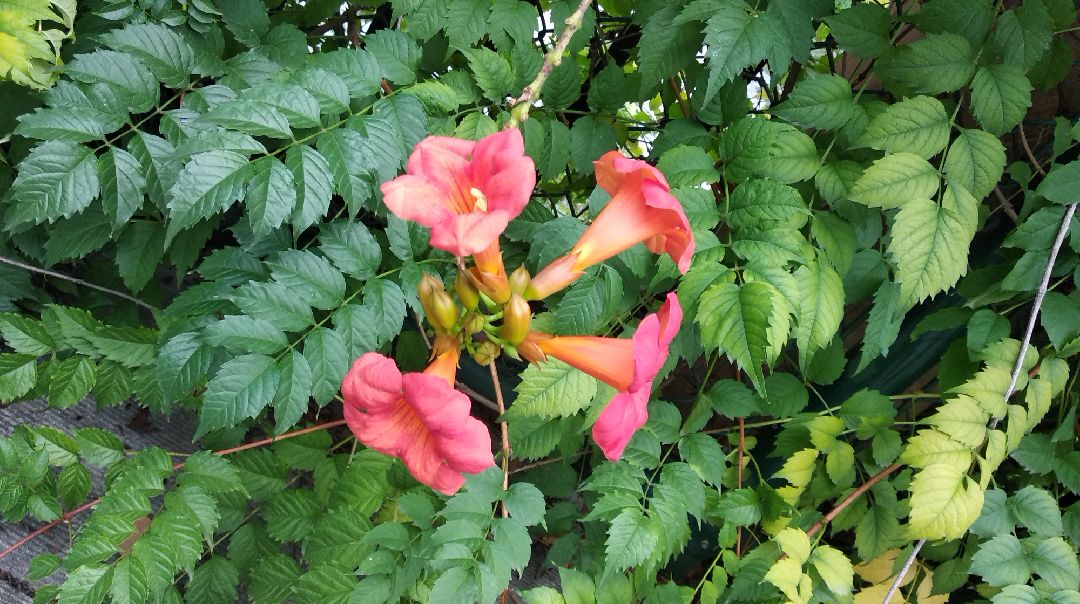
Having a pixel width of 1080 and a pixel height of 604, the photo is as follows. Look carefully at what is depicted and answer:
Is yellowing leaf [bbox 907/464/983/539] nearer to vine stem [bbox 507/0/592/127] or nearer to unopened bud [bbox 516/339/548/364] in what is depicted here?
unopened bud [bbox 516/339/548/364]

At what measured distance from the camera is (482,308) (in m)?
1.09

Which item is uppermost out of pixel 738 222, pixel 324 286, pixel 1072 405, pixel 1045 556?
pixel 738 222

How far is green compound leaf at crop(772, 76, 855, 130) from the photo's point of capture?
163cm

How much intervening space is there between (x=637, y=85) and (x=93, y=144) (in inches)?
51.2

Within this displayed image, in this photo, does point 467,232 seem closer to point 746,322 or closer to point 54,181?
point 746,322

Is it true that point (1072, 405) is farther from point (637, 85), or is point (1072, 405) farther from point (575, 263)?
point (575, 263)

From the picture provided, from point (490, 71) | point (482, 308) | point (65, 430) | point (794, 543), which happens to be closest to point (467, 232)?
point (482, 308)

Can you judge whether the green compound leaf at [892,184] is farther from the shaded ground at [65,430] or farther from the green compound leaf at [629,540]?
the shaded ground at [65,430]

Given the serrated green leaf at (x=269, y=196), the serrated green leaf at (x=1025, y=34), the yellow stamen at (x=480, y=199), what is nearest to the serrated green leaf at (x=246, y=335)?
the serrated green leaf at (x=269, y=196)

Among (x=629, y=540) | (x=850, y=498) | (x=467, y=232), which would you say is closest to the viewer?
(x=467, y=232)

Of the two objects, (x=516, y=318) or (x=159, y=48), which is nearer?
(x=516, y=318)

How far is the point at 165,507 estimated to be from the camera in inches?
64.5

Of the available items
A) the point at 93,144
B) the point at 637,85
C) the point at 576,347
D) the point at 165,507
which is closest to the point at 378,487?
the point at 165,507

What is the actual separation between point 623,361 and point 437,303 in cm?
28
